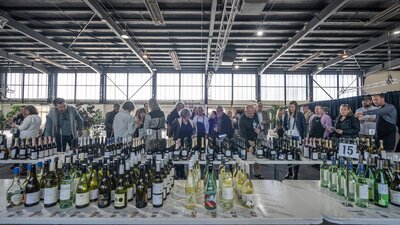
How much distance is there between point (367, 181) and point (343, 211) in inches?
12.6

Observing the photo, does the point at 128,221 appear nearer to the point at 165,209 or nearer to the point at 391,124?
the point at 165,209

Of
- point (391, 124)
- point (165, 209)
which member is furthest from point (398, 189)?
point (391, 124)

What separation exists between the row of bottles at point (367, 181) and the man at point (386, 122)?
256 cm

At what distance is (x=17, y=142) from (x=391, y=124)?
5420 mm

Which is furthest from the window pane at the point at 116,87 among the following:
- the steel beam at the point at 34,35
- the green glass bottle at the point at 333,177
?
the green glass bottle at the point at 333,177

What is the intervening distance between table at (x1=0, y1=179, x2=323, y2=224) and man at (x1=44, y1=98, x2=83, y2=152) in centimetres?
259

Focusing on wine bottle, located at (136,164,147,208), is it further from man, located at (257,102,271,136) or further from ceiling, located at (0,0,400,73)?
ceiling, located at (0,0,400,73)

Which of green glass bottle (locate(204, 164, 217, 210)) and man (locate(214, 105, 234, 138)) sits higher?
man (locate(214, 105, 234, 138))

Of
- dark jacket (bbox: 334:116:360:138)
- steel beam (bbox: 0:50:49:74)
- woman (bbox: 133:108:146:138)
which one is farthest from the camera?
steel beam (bbox: 0:50:49:74)

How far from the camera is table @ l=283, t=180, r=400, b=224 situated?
43.1 inches

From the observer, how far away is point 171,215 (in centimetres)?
112

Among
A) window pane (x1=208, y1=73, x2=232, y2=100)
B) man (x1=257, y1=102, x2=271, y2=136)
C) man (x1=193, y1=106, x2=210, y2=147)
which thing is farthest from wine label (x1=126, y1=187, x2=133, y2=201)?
window pane (x1=208, y1=73, x2=232, y2=100)

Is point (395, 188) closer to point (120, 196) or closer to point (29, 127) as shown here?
point (120, 196)

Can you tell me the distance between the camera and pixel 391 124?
11.4 feet
